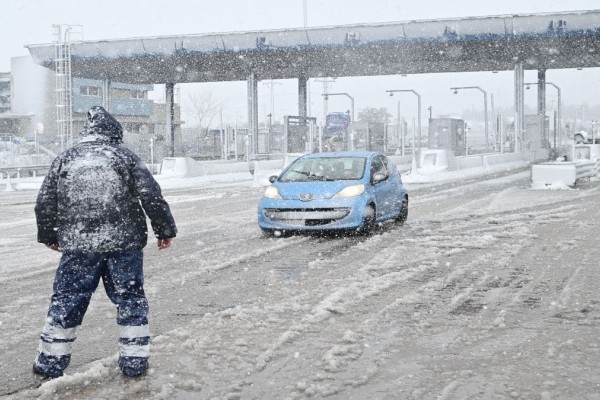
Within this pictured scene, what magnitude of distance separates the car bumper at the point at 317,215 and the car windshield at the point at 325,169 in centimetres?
83

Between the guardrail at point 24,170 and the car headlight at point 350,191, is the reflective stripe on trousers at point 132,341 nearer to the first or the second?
the car headlight at point 350,191

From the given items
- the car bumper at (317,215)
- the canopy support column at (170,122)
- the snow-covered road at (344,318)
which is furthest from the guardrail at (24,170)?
the car bumper at (317,215)

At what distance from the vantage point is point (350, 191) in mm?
12680

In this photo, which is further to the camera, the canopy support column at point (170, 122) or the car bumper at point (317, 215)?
the canopy support column at point (170, 122)

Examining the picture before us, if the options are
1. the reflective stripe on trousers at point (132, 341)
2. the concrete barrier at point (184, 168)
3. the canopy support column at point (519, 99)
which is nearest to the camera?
the reflective stripe on trousers at point (132, 341)

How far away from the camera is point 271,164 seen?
35.1 meters

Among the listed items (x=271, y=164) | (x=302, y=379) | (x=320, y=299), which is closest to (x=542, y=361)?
(x=302, y=379)

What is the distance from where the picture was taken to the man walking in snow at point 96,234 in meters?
4.96

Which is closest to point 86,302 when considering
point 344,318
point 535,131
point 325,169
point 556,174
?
point 344,318

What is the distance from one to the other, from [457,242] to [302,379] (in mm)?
6912

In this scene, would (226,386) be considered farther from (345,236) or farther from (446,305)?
(345,236)

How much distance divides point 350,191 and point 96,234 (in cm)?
801

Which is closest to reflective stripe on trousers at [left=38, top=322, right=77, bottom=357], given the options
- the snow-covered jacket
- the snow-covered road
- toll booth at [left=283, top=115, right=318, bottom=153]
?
the snow-covered road

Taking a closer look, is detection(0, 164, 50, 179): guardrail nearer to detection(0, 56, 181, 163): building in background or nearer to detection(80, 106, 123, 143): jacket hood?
detection(0, 56, 181, 163): building in background
